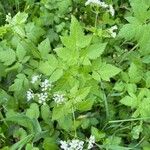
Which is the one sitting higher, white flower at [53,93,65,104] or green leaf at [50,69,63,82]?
green leaf at [50,69,63,82]

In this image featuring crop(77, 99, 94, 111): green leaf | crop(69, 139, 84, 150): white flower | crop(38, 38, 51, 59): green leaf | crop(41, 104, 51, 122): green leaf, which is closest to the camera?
crop(69, 139, 84, 150): white flower

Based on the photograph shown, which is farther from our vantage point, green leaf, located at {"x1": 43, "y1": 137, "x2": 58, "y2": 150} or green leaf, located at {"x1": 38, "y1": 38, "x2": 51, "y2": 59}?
green leaf, located at {"x1": 38, "y1": 38, "x2": 51, "y2": 59}

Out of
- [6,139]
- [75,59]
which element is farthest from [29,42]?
[6,139]

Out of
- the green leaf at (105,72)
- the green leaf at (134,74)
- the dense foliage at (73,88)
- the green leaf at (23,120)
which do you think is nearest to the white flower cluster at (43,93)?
the dense foliage at (73,88)

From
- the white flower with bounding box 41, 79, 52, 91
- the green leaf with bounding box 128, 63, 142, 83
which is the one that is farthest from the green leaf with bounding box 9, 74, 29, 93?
the green leaf with bounding box 128, 63, 142, 83

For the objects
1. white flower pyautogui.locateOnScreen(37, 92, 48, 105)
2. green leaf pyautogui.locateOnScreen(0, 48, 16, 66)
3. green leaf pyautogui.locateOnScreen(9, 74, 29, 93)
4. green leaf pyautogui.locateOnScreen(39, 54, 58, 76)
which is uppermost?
green leaf pyautogui.locateOnScreen(0, 48, 16, 66)

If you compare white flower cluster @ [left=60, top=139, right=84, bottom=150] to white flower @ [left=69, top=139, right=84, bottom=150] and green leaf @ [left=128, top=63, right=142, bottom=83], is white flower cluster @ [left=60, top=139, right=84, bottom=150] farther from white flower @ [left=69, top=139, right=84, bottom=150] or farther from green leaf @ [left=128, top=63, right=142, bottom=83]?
green leaf @ [left=128, top=63, right=142, bottom=83]

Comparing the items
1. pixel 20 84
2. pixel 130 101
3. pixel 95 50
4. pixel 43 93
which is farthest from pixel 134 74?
pixel 20 84
